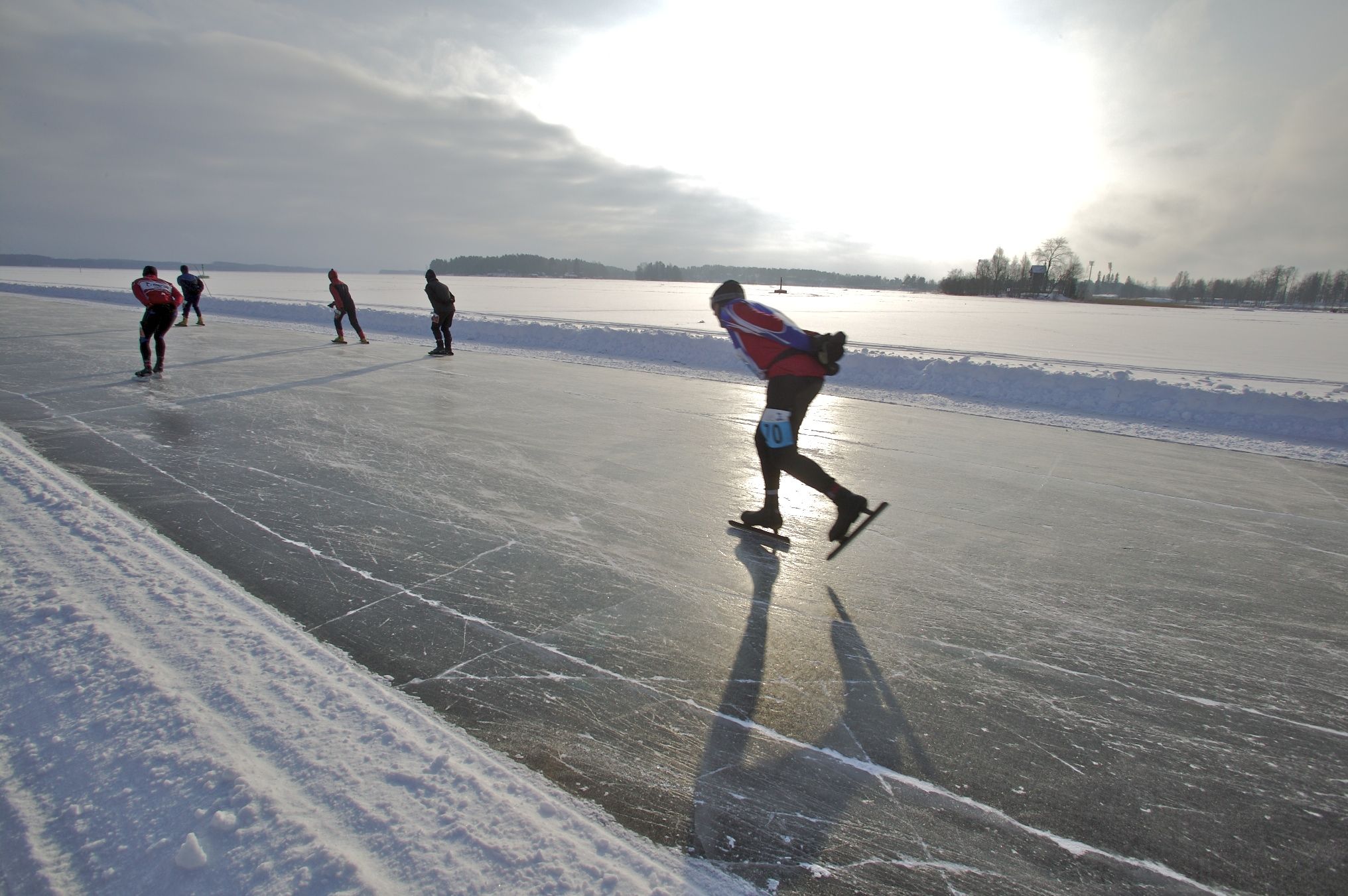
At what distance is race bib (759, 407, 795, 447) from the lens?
3873mm

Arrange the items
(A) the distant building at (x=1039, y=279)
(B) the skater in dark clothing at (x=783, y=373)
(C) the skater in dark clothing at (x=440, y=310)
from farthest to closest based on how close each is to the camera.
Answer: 1. (A) the distant building at (x=1039, y=279)
2. (C) the skater in dark clothing at (x=440, y=310)
3. (B) the skater in dark clothing at (x=783, y=373)

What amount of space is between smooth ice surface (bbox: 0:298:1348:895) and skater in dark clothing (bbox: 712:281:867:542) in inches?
17.5

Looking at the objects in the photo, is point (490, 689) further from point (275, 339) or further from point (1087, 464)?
point (275, 339)

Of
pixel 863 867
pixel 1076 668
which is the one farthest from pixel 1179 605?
pixel 863 867

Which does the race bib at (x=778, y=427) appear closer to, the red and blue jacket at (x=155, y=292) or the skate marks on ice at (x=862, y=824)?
the skate marks on ice at (x=862, y=824)

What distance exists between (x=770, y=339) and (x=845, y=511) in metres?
1.08

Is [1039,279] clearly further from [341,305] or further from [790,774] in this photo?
[790,774]

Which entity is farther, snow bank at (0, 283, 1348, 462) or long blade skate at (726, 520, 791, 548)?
snow bank at (0, 283, 1348, 462)

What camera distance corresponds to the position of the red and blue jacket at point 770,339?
3.82 metres

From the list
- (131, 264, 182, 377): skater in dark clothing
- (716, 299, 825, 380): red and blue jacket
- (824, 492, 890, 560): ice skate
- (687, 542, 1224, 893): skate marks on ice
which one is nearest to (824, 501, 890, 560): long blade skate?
(824, 492, 890, 560): ice skate

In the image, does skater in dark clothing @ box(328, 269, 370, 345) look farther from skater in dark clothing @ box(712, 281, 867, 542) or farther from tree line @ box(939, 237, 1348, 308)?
tree line @ box(939, 237, 1348, 308)

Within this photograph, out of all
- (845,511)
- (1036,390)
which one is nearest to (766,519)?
(845,511)

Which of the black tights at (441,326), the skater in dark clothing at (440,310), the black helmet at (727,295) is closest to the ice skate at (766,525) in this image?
the black helmet at (727,295)

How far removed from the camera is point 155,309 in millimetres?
9055
